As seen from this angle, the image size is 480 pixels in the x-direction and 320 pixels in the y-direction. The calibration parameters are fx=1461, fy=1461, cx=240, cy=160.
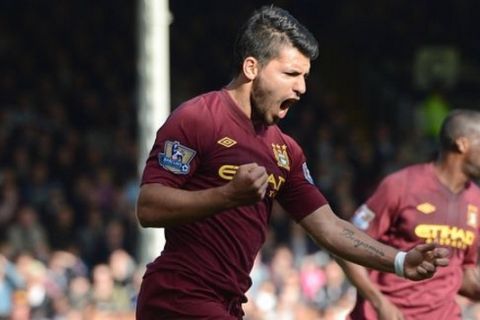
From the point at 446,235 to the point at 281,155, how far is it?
1967mm

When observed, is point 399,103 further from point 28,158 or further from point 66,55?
point 28,158

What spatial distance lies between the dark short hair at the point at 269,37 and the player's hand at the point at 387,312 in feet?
6.46

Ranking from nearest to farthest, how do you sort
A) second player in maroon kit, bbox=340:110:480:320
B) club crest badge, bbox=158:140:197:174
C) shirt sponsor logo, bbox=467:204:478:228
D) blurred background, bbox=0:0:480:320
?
club crest badge, bbox=158:140:197:174, second player in maroon kit, bbox=340:110:480:320, shirt sponsor logo, bbox=467:204:478:228, blurred background, bbox=0:0:480:320

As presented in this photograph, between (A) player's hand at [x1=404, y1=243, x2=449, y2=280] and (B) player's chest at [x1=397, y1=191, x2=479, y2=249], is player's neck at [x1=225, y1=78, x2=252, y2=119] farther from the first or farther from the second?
(B) player's chest at [x1=397, y1=191, x2=479, y2=249]

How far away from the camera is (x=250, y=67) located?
630 centimetres

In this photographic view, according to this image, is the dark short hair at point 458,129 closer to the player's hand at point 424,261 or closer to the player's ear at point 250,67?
the player's hand at point 424,261

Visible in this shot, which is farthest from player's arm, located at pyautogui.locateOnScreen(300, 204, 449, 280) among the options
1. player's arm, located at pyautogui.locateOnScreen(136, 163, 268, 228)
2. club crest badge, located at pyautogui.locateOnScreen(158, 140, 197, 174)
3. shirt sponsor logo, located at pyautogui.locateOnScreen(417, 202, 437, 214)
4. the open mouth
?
shirt sponsor logo, located at pyautogui.locateOnScreen(417, 202, 437, 214)

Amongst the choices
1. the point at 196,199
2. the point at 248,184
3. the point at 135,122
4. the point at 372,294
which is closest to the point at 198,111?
the point at 196,199

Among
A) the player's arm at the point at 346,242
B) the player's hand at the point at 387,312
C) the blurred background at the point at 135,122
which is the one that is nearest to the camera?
the player's arm at the point at 346,242

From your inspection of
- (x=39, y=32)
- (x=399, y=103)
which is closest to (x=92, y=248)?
(x=39, y=32)

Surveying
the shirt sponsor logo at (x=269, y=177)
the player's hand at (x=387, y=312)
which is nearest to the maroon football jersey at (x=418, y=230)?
the player's hand at (x=387, y=312)

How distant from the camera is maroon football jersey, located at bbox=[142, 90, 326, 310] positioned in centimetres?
610

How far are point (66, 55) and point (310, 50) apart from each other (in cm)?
1425

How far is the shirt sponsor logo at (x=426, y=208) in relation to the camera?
8102mm
